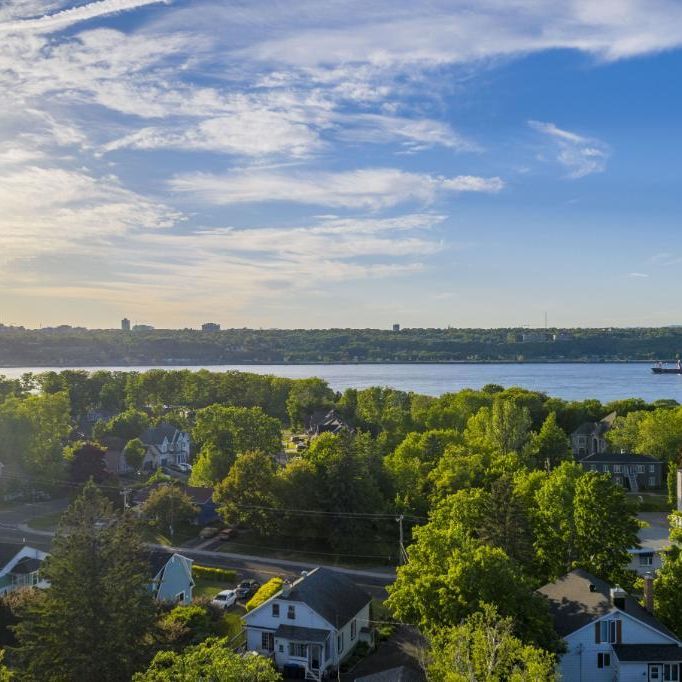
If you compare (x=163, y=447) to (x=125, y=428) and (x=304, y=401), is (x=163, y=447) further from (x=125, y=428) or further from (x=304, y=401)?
(x=304, y=401)

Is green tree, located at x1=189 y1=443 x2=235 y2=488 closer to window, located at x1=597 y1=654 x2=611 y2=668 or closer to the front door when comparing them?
the front door

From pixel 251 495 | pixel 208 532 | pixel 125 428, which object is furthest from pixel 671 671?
pixel 125 428

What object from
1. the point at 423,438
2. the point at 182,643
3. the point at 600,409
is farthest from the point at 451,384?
the point at 182,643

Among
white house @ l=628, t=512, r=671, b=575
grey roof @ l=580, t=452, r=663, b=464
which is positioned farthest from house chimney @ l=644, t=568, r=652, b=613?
grey roof @ l=580, t=452, r=663, b=464

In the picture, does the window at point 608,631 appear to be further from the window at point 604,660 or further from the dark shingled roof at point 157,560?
the dark shingled roof at point 157,560

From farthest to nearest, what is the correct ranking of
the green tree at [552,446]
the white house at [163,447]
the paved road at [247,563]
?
the white house at [163,447]
the green tree at [552,446]
the paved road at [247,563]

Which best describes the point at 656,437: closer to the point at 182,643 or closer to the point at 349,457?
the point at 349,457

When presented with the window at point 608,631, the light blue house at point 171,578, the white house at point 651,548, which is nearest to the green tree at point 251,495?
the light blue house at point 171,578
